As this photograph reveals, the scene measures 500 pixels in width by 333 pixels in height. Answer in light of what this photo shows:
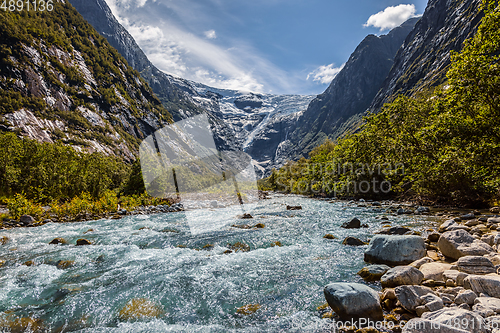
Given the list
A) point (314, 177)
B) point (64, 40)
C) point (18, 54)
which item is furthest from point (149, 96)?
point (314, 177)

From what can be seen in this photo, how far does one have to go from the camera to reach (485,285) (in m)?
4.40

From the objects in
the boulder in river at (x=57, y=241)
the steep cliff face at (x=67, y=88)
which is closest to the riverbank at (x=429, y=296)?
the boulder in river at (x=57, y=241)

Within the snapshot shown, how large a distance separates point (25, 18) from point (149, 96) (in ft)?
210

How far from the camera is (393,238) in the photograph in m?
7.64

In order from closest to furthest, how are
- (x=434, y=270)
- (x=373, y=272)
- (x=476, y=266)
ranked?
(x=476, y=266) < (x=434, y=270) < (x=373, y=272)

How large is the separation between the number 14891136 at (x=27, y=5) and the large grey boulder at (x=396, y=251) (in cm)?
13367

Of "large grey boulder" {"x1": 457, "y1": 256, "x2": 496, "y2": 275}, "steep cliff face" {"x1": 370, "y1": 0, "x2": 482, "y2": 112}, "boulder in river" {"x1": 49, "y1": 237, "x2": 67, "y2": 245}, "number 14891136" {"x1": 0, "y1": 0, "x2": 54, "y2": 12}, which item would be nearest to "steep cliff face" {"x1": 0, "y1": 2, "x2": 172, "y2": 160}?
"number 14891136" {"x1": 0, "y1": 0, "x2": 54, "y2": 12}

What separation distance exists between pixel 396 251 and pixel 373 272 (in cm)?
138

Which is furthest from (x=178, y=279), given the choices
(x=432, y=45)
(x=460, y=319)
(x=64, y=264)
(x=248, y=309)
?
(x=432, y=45)

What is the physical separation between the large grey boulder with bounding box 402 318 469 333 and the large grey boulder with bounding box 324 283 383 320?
61 cm

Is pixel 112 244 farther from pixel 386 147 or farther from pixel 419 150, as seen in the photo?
pixel 386 147

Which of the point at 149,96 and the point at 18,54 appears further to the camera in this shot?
the point at 149,96

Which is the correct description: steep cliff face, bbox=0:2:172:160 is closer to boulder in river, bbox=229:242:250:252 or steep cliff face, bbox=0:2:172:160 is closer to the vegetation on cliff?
boulder in river, bbox=229:242:250:252

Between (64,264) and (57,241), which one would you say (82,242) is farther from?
(64,264)
